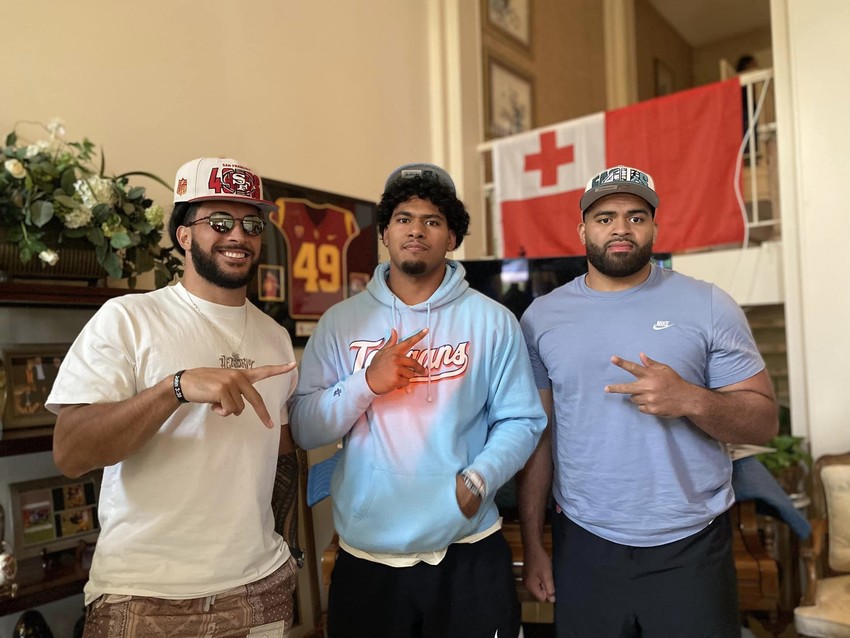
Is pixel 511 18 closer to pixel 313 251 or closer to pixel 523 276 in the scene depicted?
pixel 313 251

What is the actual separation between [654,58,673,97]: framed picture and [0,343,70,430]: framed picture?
227 inches

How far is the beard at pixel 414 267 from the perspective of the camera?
5.02 feet

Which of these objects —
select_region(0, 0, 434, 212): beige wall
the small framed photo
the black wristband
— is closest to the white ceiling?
select_region(0, 0, 434, 212): beige wall


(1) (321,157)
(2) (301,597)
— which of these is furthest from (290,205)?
(2) (301,597)

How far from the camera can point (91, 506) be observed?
185 centimetres

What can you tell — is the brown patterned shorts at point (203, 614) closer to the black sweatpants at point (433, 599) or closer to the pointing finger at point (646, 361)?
the black sweatpants at point (433, 599)

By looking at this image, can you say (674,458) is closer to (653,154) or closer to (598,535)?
(598,535)

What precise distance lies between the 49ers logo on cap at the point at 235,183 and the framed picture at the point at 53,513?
1.00 m

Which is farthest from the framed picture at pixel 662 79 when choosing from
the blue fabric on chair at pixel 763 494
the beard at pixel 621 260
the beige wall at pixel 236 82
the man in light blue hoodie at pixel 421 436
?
the man in light blue hoodie at pixel 421 436

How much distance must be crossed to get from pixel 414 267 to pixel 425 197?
0.18 meters

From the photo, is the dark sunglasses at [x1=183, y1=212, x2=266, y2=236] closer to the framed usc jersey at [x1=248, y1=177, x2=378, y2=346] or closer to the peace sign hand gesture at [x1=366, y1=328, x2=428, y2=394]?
the peace sign hand gesture at [x1=366, y1=328, x2=428, y2=394]

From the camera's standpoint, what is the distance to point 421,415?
1.47m

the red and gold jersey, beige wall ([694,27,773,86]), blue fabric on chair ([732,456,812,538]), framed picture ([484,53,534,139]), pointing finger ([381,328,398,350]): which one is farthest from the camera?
beige wall ([694,27,773,86])

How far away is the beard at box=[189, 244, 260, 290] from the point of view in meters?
1.41
